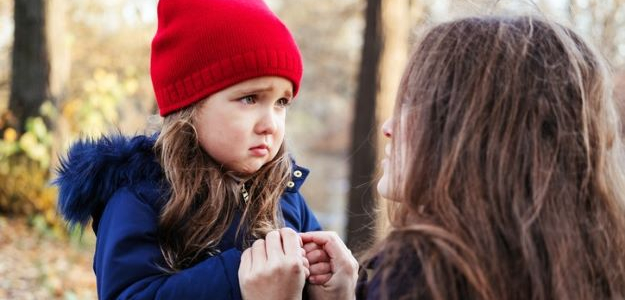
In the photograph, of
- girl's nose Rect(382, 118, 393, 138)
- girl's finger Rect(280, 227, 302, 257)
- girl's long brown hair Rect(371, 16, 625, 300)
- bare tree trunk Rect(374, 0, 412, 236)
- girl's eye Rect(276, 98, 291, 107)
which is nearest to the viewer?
girl's long brown hair Rect(371, 16, 625, 300)

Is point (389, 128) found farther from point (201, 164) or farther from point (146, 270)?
point (146, 270)

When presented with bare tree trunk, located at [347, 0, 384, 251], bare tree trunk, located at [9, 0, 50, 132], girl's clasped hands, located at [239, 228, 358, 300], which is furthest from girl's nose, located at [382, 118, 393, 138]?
bare tree trunk, located at [9, 0, 50, 132]

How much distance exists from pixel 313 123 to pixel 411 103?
25.1m

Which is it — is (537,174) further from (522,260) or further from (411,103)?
(411,103)

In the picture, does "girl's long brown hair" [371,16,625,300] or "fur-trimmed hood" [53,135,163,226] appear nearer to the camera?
"girl's long brown hair" [371,16,625,300]

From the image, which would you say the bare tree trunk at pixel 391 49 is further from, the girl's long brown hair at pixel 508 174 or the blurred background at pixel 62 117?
the girl's long brown hair at pixel 508 174

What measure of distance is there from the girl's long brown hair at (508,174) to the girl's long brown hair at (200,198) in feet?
1.72

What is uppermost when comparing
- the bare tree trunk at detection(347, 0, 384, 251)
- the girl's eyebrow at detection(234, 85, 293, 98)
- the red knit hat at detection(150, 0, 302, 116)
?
the red knit hat at detection(150, 0, 302, 116)

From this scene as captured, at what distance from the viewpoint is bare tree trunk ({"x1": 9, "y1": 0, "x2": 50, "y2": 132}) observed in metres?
8.37

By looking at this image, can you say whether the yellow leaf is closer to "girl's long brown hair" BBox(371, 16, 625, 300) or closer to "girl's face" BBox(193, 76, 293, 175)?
"girl's face" BBox(193, 76, 293, 175)

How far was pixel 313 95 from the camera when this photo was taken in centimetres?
2103

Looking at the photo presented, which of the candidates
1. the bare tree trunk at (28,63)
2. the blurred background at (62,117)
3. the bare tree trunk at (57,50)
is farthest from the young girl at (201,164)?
the bare tree trunk at (28,63)

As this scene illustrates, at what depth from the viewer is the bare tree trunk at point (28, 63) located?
837cm

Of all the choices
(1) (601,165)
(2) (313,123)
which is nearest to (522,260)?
(1) (601,165)
